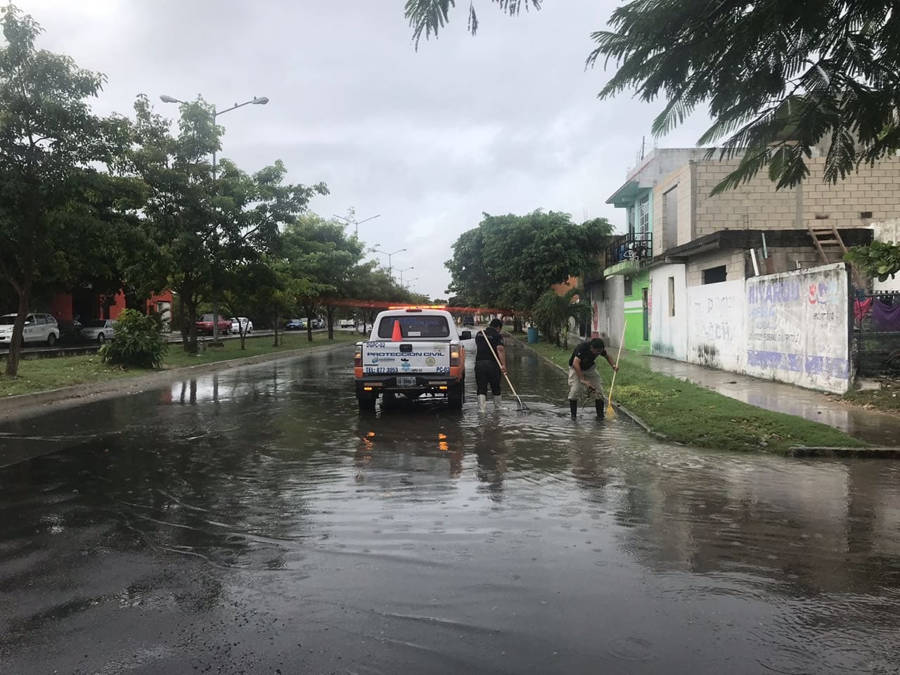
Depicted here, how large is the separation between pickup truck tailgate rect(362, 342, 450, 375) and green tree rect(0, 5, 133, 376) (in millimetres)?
8220

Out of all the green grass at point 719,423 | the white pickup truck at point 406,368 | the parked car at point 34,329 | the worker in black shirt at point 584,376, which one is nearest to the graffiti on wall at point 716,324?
the green grass at point 719,423

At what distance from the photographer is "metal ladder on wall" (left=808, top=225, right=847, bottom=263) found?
17719 millimetres

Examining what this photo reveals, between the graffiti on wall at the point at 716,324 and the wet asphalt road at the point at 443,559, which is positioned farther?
the graffiti on wall at the point at 716,324

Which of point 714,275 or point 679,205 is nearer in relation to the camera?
point 714,275

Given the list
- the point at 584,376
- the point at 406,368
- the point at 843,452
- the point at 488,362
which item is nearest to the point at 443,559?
the point at 843,452

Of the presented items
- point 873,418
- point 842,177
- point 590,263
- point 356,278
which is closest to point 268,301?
point 356,278

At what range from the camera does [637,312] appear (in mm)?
29438

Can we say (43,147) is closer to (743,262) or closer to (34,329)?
(743,262)

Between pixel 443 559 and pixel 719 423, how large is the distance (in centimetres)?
657

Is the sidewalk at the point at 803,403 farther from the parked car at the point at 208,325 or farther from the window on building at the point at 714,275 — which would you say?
the parked car at the point at 208,325

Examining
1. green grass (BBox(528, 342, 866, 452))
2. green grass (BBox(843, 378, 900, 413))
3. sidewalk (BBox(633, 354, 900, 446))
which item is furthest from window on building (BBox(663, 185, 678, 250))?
green grass (BBox(843, 378, 900, 413))

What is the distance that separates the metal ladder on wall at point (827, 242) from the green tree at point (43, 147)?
1709 centimetres

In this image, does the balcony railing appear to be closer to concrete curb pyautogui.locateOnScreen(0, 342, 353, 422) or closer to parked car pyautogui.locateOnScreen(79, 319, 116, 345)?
concrete curb pyautogui.locateOnScreen(0, 342, 353, 422)

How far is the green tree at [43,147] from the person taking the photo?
587 inches
